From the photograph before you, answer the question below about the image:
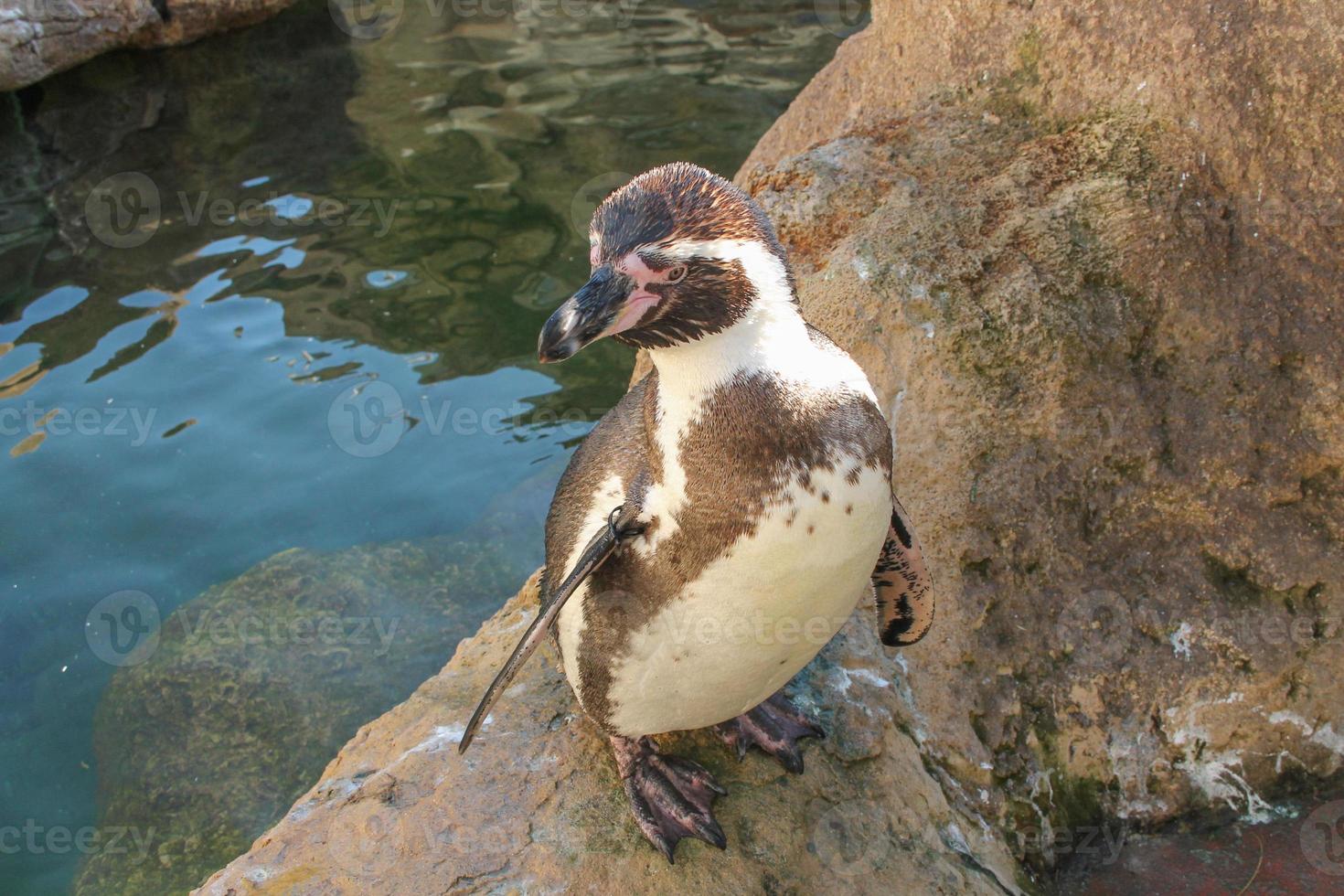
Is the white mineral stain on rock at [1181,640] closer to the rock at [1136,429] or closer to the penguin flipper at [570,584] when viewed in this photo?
the rock at [1136,429]

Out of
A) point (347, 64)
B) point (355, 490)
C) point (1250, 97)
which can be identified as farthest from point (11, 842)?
point (347, 64)

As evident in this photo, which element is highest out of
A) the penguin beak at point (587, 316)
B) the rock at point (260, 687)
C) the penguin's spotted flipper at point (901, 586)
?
the penguin beak at point (587, 316)

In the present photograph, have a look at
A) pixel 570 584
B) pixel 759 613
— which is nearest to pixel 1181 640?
pixel 759 613

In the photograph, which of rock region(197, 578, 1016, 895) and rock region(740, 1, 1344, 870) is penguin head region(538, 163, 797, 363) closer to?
rock region(197, 578, 1016, 895)

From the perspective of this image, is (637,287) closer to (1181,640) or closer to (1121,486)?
(1121,486)

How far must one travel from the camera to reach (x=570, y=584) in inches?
99.4

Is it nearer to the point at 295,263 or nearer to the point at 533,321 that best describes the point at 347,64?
the point at 295,263

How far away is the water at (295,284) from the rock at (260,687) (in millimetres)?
141

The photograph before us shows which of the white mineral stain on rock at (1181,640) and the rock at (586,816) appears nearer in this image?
the rock at (586,816)

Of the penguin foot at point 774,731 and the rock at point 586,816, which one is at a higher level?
the penguin foot at point 774,731

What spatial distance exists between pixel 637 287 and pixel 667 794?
1.24m

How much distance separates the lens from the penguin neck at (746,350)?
7.70 feet

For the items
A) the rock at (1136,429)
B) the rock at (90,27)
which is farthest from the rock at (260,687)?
the rock at (90,27)

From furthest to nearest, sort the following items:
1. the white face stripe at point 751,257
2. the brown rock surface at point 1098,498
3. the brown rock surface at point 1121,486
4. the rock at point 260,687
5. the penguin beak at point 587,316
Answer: the rock at point 260,687
the brown rock surface at point 1121,486
the brown rock surface at point 1098,498
the white face stripe at point 751,257
the penguin beak at point 587,316
